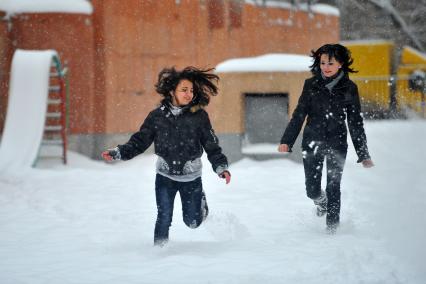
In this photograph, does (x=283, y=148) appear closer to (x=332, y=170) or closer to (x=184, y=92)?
(x=332, y=170)

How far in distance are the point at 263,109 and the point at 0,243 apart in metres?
6.10

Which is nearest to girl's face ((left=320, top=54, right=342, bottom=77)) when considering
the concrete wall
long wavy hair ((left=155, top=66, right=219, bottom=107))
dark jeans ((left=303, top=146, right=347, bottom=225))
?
dark jeans ((left=303, top=146, right=347, bottom=225))

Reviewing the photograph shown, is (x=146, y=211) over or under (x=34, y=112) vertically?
under

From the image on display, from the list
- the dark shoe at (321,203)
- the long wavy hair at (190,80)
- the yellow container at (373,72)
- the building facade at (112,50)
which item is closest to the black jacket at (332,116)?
the dark shoe at (321,203)

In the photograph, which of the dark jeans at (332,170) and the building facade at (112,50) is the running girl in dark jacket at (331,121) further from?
the building facade at (112,50)

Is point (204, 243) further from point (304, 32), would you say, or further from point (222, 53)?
point (304, 32)

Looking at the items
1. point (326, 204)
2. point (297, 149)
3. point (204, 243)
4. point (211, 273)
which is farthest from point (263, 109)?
point (211, 273)

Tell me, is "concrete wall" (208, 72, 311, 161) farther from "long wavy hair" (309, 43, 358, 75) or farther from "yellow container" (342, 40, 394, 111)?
"yellow container" (342, 40, 394, 111)

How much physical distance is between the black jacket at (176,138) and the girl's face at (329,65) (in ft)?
3.84

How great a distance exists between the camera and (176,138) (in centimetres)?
433

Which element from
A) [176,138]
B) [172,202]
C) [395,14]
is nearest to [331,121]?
[176,138]

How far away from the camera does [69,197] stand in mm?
7301

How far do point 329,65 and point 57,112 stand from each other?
23.9 feet

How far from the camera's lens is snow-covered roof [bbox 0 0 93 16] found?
10.9 meters
